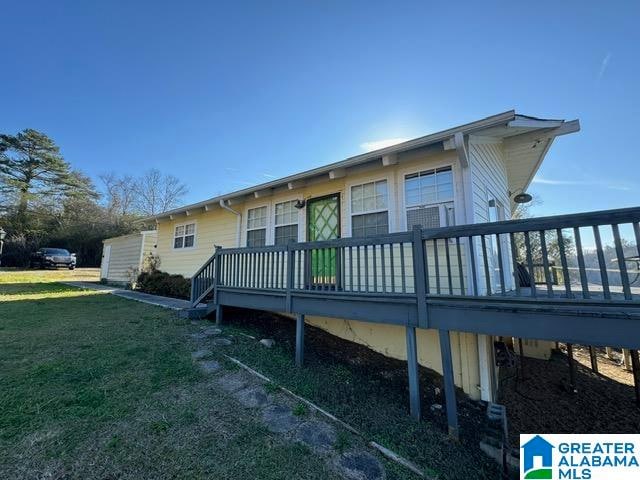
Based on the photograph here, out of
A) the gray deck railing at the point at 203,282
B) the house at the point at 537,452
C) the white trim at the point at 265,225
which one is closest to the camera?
the house at the point at 537,452

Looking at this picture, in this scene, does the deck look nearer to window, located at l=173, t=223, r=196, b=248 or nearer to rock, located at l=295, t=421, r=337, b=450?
rock, located at l=295, t=421, r=337, b=450

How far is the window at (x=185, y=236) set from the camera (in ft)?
35.3

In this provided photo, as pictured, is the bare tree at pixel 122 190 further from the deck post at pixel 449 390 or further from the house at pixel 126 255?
the deck post at pixel 449 390

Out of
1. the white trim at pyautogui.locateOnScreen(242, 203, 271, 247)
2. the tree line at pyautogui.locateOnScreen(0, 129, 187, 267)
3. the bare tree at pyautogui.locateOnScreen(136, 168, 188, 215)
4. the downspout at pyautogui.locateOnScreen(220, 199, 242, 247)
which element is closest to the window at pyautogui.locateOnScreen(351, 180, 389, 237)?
the white trim at pyautogui.locateOnScreen(242, 203, 271, 247)

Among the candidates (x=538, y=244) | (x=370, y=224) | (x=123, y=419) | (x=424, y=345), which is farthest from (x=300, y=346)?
(x=538, y=244)

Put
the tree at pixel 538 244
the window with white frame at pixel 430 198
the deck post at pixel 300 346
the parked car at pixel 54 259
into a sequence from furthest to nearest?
the parked car at pixel 54 259 < the tree at pixel 538 244 < the window with white frame at pixel 430 198 < the deck post at pixel 300 346

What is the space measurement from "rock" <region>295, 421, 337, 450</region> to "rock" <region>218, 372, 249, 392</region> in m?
1.13

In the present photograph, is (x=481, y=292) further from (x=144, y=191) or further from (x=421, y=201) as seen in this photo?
(x=144, y=191)

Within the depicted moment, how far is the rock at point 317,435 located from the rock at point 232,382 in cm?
113

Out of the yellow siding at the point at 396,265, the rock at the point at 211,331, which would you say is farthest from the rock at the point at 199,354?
the yellow siding at the point at 396,265

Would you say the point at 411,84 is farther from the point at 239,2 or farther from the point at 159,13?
the point at 159,13

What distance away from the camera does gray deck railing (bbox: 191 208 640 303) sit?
2.54 meters

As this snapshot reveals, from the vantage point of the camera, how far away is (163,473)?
2.26m

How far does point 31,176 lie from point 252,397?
34.5 meters
